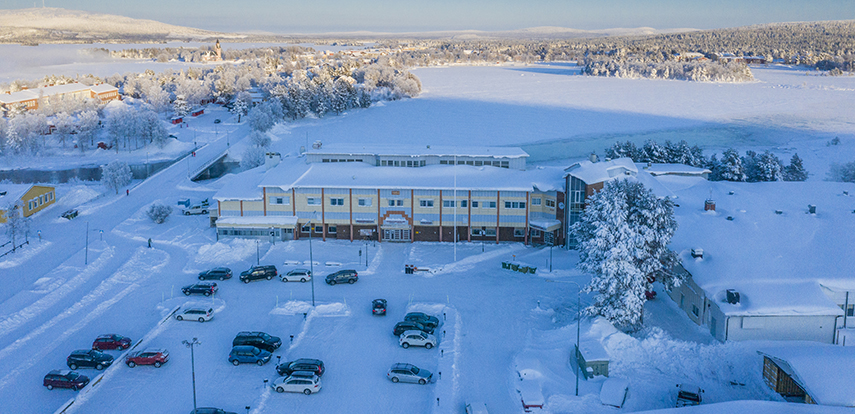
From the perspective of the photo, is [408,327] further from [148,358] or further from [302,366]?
[148,358]

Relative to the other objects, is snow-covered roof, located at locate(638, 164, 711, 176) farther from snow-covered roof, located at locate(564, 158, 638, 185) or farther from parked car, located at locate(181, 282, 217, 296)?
parked car, located at locate(181, 282, 217, 296)

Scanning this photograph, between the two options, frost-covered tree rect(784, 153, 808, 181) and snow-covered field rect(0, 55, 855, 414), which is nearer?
snow-covered field rect(0, 55, 855, 414)

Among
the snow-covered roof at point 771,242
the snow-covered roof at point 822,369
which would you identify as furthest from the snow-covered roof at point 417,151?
the snow-covered roof at point 822,369

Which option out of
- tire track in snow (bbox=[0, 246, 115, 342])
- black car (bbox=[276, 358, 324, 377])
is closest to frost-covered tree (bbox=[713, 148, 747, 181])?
black car (bbox=[276, 358, 324, 377])

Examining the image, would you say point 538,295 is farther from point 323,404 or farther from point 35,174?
point 35,174

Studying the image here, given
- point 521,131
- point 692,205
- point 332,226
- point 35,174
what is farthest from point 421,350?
point 521,131

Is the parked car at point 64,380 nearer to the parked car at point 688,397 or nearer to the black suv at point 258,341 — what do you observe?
the black suv at point 258,341
